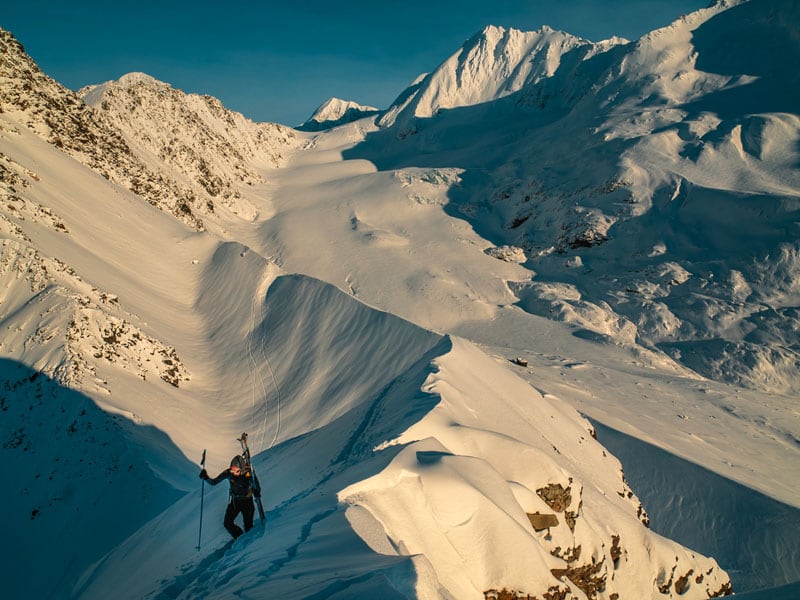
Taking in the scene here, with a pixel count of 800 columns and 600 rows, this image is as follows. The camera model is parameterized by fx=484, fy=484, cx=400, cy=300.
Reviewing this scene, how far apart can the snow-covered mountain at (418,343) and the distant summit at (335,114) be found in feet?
206

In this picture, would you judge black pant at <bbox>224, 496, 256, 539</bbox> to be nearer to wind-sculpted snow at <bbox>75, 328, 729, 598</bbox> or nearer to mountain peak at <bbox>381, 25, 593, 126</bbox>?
wind-sculpted snow at <bbox>75, 328, 729, 598</bbox>

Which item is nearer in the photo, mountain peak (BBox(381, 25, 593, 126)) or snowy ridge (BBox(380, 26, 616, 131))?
snowy ridge (BBox(380, 26, 616, 131))

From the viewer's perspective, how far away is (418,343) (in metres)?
18.4

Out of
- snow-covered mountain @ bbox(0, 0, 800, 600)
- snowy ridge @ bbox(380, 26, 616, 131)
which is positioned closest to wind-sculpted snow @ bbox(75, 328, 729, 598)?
snow-covered mountain @ bbox(0, 0, 800, 600)

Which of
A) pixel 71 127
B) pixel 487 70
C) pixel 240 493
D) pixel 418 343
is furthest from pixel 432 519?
pixel 487 70

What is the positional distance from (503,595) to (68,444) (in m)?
12.2

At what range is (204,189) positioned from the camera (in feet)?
160

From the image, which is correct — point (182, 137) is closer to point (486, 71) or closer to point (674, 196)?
point (674, 196)

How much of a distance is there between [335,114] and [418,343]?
129 metres

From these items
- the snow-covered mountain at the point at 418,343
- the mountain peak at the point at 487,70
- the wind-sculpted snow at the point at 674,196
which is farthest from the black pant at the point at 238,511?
the mountain peak at the point at 487,70

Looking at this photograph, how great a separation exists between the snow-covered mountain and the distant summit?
206ft

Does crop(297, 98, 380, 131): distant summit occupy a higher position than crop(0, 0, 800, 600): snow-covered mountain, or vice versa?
crop(297, 98, 380, 131): distant summit

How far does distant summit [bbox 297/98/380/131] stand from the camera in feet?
412

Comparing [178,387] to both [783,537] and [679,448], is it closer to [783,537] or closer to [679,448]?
[679,448]
